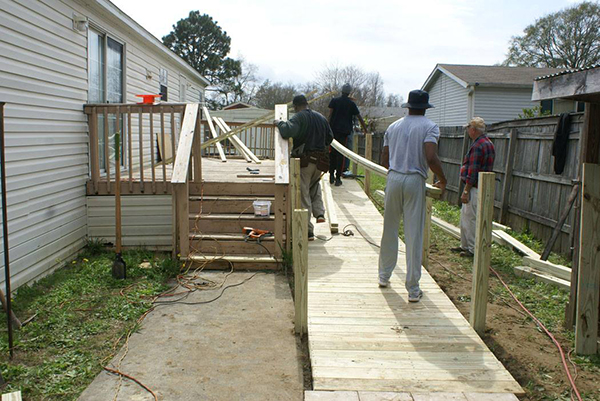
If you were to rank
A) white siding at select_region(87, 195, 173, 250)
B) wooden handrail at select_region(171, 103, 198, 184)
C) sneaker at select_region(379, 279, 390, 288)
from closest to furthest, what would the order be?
sneaker at select_region(379, 279, 390, 288)
wooden handrail at select_region(171, 103, 198, 184)
white siding at select_region(87, 195, 173, 250)

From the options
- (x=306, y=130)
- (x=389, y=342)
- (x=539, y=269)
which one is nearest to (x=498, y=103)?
(x=539, y=269)

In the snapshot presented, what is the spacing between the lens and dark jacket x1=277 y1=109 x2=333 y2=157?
21.7 feet

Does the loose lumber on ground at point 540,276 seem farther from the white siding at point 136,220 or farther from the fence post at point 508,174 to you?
the white siding at point 136,220

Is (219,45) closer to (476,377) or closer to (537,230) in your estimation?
(537,230)

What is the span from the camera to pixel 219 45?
43.4m

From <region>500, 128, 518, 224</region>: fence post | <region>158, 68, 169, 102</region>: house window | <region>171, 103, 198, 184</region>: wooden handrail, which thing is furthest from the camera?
<region>158, 68, 169, 102</region>: house window

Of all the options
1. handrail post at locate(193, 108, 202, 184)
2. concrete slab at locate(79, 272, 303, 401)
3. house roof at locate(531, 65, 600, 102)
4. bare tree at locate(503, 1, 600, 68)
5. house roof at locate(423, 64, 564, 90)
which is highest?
bare tree at locate(503, 1, 600, 68)

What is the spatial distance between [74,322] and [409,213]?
2.99 m

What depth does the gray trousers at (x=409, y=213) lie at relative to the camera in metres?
4.56

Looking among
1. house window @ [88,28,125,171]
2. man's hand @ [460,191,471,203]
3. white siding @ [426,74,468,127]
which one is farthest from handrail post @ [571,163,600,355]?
white siding @ [426,74,468,127]

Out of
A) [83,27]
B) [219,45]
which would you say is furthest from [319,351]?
[219,45]

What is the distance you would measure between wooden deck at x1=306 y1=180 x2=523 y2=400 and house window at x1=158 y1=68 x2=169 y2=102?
729 centimetres

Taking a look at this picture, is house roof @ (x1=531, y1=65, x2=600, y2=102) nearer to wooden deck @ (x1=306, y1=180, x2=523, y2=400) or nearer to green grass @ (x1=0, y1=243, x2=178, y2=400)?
wooden deck @ (x1=306, y1=180, x2=523, y2=400)

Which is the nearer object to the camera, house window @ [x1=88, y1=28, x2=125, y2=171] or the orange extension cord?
the orange extension cord
